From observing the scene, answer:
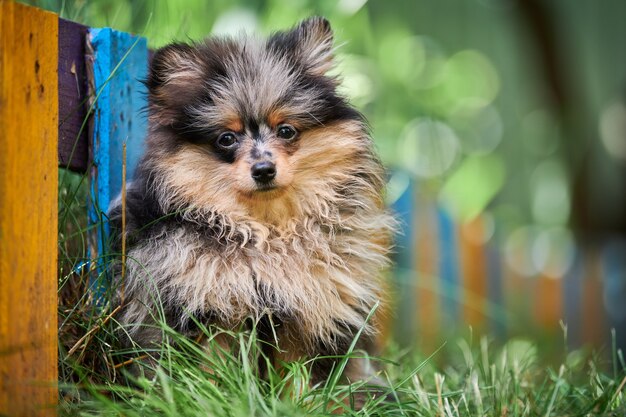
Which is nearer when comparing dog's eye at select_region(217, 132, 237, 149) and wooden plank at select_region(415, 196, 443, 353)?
dog's eye at select_region(217, 132, 237, 149)

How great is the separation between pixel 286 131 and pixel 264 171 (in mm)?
248

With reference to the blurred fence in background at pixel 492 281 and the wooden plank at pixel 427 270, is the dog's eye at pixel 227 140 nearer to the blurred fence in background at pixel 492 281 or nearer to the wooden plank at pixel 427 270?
the blurred fence in background at pixel 492 281

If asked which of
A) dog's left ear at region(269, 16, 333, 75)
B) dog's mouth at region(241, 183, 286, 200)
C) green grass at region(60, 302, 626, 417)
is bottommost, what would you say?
green grass at region(60, 302, 626, 417)

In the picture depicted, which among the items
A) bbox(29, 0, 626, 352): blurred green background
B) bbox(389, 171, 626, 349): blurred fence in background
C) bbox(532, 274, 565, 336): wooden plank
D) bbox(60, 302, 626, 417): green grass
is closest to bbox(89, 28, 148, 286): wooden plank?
bbox(60, 302, 626, 417): green grass

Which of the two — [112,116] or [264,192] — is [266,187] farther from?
[112,116]

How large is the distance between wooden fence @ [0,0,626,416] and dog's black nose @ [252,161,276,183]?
2.01ft

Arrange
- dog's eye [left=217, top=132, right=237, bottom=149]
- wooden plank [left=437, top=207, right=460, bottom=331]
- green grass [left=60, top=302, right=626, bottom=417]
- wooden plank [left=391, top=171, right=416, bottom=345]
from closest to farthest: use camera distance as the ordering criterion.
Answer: green grass [left=60, top=302, right=626, bottom=417] → dog's eye [left=217, top=132, right=237, bottom=149] → wooden plank [left=391, top=171, right=416, bottom=345] → wooden plank [left=437, top=207, right=460, bottom=331]

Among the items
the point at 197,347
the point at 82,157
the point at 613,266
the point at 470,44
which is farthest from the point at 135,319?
the point at 470,44

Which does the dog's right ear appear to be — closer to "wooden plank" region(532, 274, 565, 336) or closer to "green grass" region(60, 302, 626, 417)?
"green grass" region(60, 302, 626, 417)

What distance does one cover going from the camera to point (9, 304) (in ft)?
7.67

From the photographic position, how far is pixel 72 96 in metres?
3.36

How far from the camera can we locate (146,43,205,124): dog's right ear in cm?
338

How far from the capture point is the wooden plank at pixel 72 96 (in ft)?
10.8

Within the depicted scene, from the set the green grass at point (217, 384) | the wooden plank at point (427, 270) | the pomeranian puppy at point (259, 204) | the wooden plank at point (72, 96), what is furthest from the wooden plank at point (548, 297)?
the wooden plank at point (72, 96)
